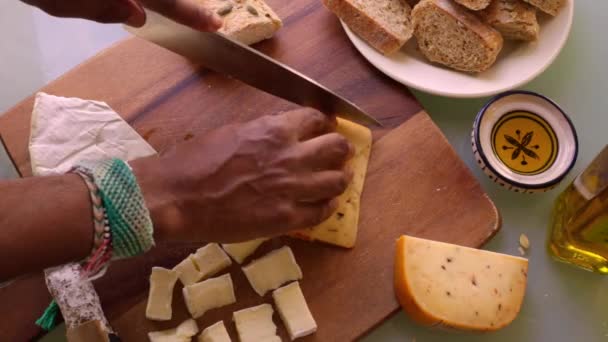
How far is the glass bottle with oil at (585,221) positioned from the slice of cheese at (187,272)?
2.47 ft

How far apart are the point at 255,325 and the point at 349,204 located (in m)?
0.31

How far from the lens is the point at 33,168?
1.22m

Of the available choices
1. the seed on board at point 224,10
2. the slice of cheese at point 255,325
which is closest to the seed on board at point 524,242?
the slice of cheese at point 255,325

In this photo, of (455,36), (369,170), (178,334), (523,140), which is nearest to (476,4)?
(455,36)

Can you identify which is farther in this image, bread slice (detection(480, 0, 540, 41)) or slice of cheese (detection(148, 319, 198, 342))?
bread slice (detection(480, 0, 540, 41))

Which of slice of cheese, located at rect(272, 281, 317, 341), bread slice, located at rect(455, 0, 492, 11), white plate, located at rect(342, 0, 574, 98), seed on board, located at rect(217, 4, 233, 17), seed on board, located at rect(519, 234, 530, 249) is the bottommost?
slice of cheese, located at rect(272, 281, 317, 341)

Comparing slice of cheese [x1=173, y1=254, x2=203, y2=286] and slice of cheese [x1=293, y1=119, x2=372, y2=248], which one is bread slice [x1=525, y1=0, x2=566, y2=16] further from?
slice of cheese [x1=173, y1=254, x2=203, y2=286]

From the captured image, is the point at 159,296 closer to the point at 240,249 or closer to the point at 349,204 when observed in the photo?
the point at 240,249

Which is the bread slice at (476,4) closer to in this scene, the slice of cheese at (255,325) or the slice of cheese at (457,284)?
the slice of cheese at (457,284)

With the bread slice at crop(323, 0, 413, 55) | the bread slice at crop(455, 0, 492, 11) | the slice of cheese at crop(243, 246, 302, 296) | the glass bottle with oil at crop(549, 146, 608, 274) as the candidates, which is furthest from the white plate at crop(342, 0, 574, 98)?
the slice of cheese at crop(243, 246, 302, 296)

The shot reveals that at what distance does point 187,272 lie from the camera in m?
1.17

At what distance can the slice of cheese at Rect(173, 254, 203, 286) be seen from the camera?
1.17 meters

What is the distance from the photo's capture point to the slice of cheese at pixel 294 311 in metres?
1.14

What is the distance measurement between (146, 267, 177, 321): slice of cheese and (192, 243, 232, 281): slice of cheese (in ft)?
0.20
